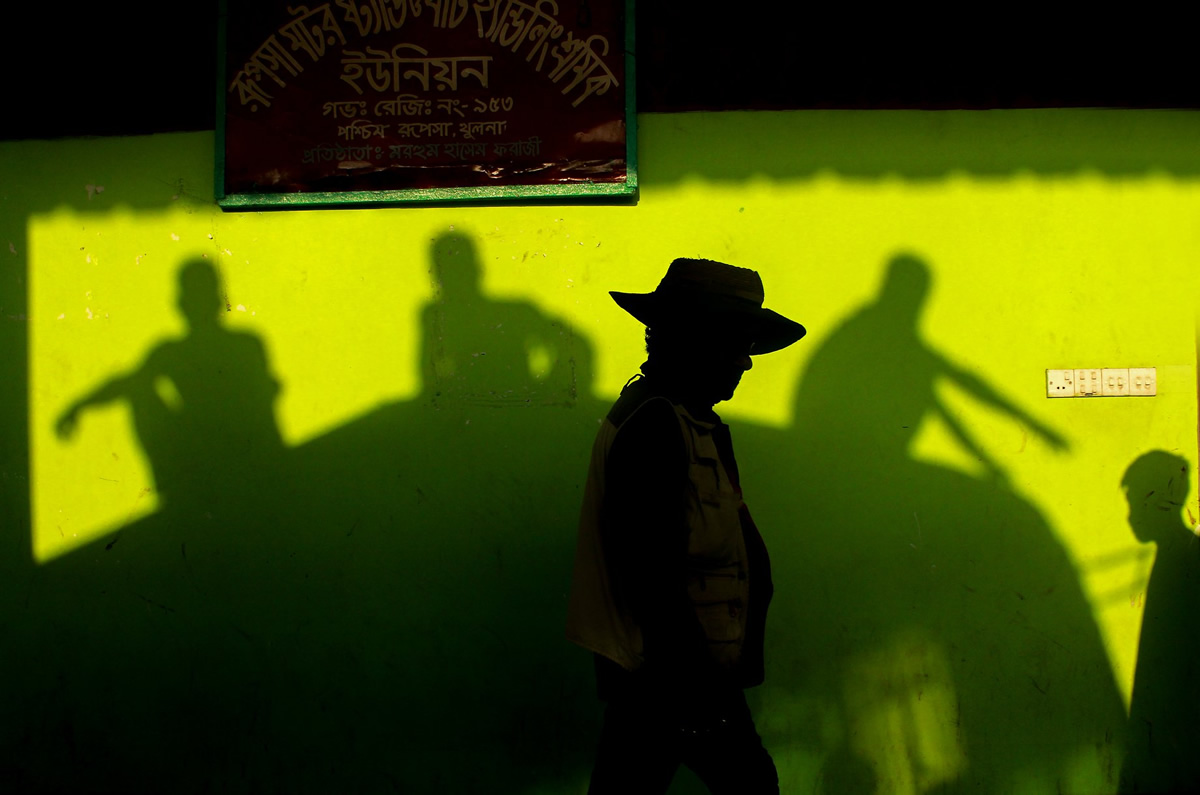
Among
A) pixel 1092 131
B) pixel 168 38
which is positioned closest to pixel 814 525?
pixel 1092 131

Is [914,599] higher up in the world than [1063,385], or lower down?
lower down

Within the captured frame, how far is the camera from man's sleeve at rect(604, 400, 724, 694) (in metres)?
1.93

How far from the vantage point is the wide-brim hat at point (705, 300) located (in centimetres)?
213

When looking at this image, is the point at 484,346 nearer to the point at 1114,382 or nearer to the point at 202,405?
the point at 202,405

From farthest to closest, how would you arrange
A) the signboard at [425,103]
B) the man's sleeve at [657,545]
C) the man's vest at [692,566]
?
the signboard at [425,103], the man's vest at [692,566], the man's sleeve at [657,545]

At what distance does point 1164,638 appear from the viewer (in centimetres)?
331

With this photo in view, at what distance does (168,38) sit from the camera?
136 inches

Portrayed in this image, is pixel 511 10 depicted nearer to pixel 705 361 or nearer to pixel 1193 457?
pixel 705 361

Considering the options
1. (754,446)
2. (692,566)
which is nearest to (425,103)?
(754,446)

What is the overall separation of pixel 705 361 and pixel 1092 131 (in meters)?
2.25

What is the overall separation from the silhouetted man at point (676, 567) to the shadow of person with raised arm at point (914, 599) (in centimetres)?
115

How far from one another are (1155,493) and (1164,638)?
1.85ft

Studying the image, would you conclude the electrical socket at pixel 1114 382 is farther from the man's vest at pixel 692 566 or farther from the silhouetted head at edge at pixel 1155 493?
the man's vest at pixel 692 566

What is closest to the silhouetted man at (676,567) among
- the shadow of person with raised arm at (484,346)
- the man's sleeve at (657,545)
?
the man's sleeve at (657,545)
